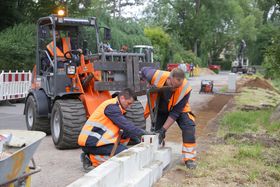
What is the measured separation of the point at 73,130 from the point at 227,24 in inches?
2658

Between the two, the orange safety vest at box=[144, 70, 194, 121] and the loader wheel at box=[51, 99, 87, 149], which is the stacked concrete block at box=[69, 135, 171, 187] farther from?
the loader wheel at box=[51, 99, 87, 149]

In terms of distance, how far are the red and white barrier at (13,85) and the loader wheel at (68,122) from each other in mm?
8013

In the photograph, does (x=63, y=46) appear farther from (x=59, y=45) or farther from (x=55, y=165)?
(x=55, y=165)

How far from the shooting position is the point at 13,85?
1666 centimetres

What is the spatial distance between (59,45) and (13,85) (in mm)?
7287

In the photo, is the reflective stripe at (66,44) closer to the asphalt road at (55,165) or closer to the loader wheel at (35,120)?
the loader wheel at (35,120)

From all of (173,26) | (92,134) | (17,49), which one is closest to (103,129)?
Answer: (92,134)

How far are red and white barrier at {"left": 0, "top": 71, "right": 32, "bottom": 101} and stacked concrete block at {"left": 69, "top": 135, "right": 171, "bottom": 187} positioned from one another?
34.6 ft

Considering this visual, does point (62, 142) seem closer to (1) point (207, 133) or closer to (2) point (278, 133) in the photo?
(1) point (207, 133)

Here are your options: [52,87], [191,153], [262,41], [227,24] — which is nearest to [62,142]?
[52,87]

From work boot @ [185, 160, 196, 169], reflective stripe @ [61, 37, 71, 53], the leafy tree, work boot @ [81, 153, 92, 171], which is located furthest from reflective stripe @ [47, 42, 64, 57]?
the leafy tree

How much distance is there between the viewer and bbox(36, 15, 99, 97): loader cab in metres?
9.50

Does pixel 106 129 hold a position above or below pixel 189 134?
above

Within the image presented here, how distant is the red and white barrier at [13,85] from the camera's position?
16.1m
